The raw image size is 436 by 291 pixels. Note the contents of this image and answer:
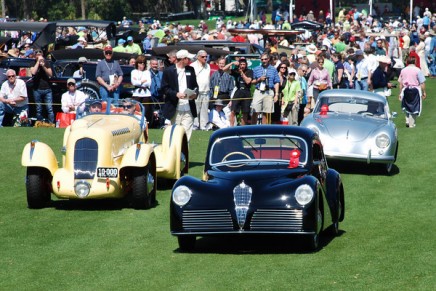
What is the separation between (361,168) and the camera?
1873 centimetres

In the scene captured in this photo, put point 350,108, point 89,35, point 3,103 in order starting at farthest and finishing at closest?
1. point 89,35
2. point 3,103
3. point 350,108

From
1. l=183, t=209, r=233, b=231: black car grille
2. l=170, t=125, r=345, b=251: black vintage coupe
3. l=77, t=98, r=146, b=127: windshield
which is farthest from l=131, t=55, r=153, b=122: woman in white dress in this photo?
l=183, t=209, r=233, b=231: black car grille

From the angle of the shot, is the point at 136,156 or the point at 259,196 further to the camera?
the point at 136,156

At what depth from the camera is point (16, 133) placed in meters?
22.5

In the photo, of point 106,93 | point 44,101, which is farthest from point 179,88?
point 44,101

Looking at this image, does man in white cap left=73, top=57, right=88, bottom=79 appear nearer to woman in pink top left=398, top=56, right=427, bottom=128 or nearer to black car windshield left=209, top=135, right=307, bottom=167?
woman in pink top left=398, top=56, right=427, bottom=128

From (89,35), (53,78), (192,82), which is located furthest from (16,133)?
(89,35)

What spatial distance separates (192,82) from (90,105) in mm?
2311

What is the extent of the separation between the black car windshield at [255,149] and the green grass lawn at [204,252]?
37.8 inches

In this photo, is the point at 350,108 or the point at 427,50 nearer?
the point at 350,108

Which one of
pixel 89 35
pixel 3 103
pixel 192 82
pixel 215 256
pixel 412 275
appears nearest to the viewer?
pixel 412 275

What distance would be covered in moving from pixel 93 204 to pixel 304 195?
15.9ft

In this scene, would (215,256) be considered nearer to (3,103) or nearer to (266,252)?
(266,252)

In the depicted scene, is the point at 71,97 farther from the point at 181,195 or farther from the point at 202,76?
the point at 181,195
